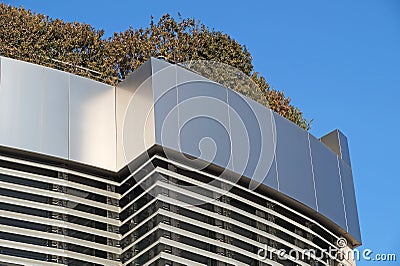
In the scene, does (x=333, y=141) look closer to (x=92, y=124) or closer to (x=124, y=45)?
(x=92, y=124)

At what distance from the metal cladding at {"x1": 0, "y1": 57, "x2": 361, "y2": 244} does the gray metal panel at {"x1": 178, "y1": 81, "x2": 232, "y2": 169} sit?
0.04 ft

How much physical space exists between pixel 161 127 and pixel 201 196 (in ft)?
2.98

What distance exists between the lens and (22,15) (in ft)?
74.0

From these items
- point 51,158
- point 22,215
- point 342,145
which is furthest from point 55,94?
point 342,145

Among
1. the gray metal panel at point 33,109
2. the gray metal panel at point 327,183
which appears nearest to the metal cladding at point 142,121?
the gray metal panel at point 33,109

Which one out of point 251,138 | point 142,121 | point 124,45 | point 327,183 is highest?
point 124,45

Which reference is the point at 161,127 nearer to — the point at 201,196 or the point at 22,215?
the point at 201,196

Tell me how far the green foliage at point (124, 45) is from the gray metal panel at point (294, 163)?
27.8ft

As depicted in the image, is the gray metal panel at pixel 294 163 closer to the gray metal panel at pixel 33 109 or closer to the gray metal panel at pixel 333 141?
the gray metal panel at pixel 333 141

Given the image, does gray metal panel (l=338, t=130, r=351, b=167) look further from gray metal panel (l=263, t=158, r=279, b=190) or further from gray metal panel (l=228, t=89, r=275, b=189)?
gray metal panel (l=263, t=158, r=279, b=190)

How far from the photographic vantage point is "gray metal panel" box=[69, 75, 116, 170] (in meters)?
9.95

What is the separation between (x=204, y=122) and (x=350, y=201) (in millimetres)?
3212

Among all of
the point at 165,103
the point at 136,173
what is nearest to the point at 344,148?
the point at 165,103

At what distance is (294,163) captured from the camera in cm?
A: 1163
